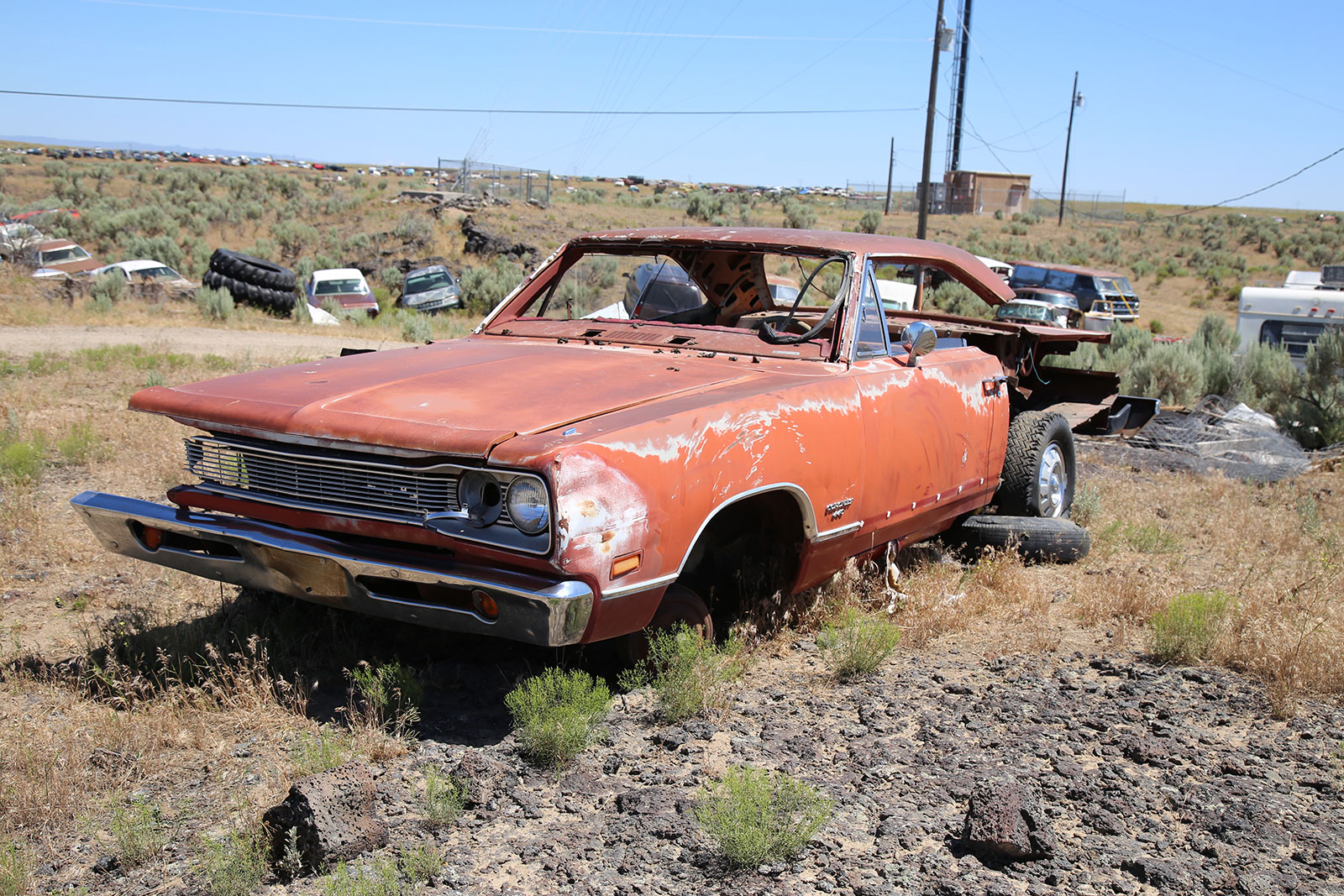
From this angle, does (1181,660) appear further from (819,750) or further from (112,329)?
(112,329)

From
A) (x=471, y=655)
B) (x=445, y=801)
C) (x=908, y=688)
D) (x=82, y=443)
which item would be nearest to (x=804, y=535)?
(x=908, y=688)

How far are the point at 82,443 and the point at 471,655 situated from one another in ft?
15.2

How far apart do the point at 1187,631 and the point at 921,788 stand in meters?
1.85

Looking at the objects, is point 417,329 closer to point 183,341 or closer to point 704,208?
point 183,341

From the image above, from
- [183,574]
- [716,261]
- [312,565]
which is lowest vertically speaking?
[183,574]

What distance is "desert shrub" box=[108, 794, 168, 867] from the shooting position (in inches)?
111

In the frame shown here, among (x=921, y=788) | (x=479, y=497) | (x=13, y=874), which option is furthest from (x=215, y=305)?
(x=921, y=788)

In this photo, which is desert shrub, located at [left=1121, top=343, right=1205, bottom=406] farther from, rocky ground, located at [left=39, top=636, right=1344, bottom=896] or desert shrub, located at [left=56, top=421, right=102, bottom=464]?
desert shrub, located at [left=56, top=421, right=102, bottom=464]

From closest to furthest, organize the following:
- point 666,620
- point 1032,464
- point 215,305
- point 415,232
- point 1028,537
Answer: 1. point 666,620
2. point 1028,537
3. point 1032,464
4. point 215,305
5. point 415,232

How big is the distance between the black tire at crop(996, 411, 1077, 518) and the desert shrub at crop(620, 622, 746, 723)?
284 centimetres

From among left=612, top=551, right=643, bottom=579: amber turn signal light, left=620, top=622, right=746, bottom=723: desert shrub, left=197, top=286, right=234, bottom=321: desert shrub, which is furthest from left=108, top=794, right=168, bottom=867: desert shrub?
left=197, top=286, right=234, bottom=321: desert shrub

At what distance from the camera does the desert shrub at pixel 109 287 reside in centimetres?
1864

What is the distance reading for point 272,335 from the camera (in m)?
16.8

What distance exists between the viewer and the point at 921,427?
4.82m
